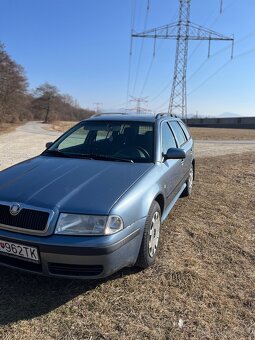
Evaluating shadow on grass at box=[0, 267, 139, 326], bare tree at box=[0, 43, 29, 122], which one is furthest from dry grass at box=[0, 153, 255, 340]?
bare tree at box=[0, 43, 29, 122]

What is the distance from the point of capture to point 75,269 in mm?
3062

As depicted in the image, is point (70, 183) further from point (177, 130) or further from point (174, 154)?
point (177, 130)

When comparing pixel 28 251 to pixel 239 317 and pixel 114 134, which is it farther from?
pixel 114 134

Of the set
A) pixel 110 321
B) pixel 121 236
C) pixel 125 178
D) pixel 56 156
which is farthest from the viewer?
pixel 56 156

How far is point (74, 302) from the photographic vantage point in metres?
3.16

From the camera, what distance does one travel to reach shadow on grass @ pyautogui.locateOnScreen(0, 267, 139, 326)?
2992 mm

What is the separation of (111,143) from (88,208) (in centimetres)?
171

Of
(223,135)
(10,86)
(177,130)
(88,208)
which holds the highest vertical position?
(10,86)

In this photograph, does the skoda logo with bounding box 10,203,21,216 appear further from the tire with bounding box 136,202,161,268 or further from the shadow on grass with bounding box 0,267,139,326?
the tire with bounding box 136,202,161,268

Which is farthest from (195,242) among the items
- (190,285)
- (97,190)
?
(97,190)

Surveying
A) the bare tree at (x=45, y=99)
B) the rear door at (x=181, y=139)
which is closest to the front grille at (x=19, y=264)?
the rear door at (x=181, y=139)

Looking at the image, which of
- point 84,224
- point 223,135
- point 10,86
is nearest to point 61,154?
point 84,224

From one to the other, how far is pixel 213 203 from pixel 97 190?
12.2 ft

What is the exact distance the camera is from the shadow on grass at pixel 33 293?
2.99 meters
